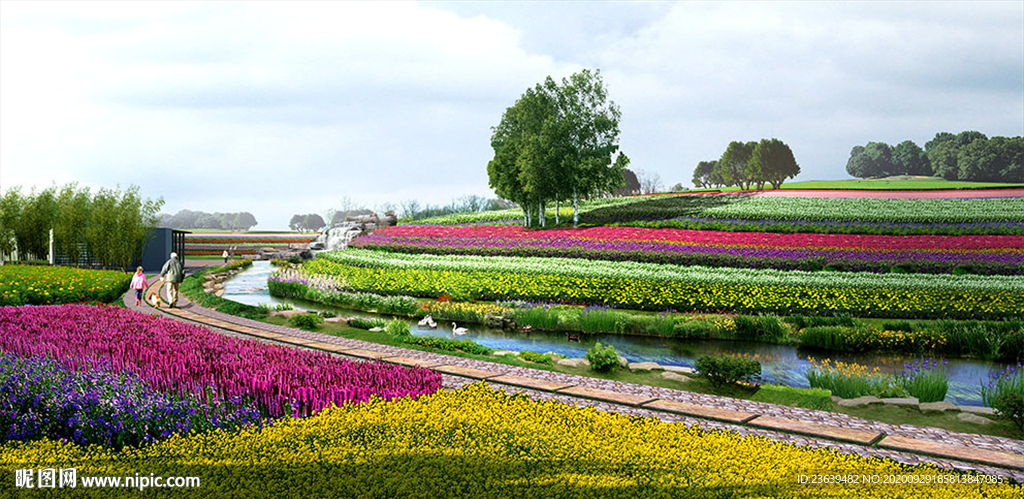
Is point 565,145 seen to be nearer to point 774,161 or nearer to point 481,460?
point 481,460

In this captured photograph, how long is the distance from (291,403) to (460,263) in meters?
14.2

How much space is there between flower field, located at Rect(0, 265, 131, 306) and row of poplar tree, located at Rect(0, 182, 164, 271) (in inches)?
248

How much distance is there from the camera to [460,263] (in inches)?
750

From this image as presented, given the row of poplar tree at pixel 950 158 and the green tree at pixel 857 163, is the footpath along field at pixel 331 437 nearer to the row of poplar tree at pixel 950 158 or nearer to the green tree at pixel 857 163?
the row of poplar tree at pixel 950 158

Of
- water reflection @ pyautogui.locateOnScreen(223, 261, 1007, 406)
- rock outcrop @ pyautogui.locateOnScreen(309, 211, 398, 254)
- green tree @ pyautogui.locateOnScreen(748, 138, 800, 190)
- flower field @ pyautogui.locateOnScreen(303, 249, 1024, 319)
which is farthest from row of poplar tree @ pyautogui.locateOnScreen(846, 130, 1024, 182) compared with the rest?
water reflection @ pyautogui.locateOnScreen(223, 261, 1007, 406)

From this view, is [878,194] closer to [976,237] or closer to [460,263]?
[976,237]

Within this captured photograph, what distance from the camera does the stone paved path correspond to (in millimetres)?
4812

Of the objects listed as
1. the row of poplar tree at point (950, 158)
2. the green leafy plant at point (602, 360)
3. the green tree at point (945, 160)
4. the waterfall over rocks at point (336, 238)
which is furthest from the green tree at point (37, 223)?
the green tree at point (945, 160)

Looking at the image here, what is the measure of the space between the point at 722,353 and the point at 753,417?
493 centimetres

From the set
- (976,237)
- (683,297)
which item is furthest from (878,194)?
(683,297)

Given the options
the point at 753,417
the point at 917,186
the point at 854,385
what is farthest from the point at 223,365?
the point at 917,186

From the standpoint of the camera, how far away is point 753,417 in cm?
562

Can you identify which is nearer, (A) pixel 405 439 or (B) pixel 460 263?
(A) pixel 405 439

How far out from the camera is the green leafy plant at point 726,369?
23.1 ft
